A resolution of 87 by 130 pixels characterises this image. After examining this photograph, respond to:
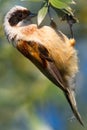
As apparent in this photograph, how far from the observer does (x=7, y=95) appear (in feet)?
9.47

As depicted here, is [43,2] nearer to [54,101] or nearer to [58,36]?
[58,36]

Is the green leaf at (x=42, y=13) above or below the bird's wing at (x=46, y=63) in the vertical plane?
above

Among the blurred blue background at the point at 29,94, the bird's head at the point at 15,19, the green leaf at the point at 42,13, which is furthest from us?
the blurred blue background at the point at 29,94

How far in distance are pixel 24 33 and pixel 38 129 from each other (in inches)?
30.8

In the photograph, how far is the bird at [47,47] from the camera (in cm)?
188

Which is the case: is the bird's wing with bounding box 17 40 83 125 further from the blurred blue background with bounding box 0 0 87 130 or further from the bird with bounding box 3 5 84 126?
the blurred blue background with bounding box 0 0 87 130

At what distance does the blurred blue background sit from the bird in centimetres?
70

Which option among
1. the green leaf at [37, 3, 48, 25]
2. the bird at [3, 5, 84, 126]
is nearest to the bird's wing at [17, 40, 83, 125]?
the bird at [3, 5, 84, 126]

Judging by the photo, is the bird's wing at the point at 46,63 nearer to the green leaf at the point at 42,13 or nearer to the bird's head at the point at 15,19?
the bird's head at the point at 15,19

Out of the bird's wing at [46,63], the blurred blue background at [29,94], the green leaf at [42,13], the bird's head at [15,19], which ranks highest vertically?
the green leaf at [42,13]

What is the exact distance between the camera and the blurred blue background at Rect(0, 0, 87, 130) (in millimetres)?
2740

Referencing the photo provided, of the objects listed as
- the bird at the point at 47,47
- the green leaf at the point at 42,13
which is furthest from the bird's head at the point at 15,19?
the green leaf at the point at 42,13

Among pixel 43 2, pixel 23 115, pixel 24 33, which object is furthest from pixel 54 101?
pixel 43 2

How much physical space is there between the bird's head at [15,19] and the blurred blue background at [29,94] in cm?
75
